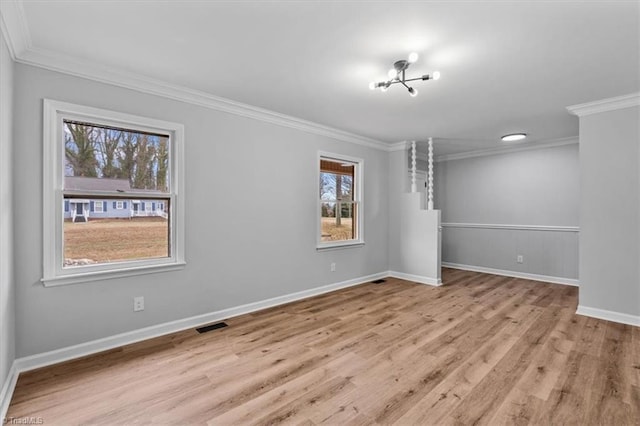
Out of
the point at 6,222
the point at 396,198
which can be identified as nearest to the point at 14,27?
the point at 6,222

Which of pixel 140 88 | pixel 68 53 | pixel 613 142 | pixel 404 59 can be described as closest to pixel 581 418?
pixel 404 59

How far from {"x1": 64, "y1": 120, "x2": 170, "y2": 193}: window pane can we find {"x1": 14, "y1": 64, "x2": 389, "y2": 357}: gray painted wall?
0.20m

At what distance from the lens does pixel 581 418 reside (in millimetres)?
1818

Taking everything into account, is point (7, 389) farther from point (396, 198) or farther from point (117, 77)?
point (396, 198)

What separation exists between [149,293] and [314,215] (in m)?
2.24

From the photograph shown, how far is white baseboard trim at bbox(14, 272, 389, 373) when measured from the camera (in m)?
2.36

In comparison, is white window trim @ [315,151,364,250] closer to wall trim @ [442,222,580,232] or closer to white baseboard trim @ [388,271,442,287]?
white baseboard trim @ [388,271,442,287]

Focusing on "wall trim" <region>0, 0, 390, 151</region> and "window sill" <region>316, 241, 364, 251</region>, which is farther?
"window sill" <region>316, 241, 364, 251</region>

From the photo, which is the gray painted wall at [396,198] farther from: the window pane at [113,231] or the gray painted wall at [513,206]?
the window pane at [113,231]

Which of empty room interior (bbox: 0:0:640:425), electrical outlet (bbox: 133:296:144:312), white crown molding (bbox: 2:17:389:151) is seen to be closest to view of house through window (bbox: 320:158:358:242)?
empty room interior (bbox: 0:0:640:425)

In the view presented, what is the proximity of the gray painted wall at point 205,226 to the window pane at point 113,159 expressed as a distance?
20cm

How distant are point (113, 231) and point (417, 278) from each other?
4397mm

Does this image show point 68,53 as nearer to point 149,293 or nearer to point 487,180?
point 149,293

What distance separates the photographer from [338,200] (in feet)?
16.0
